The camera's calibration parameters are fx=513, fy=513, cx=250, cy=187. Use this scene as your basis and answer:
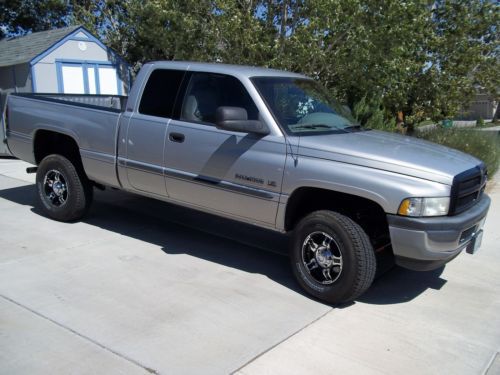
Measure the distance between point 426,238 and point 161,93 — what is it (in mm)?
3035

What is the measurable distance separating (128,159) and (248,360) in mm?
2816

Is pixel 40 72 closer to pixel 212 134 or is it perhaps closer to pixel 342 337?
pixel 212 134

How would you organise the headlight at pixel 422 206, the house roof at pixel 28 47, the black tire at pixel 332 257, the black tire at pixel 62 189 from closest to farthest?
the headlight at pixel 422 206, the black tire at pixel 332 257, the black tire at pixel 62 189, the house roof at pixel 28 47

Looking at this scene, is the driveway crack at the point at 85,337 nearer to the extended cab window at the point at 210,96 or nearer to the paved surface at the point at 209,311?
the paved surface at the point at 209,311

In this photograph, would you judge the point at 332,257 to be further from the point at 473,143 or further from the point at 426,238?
the point at 473,143

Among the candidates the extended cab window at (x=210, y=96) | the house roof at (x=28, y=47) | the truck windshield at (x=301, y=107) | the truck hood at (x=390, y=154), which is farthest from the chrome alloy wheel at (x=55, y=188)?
the house roof at (x=28, y=47)

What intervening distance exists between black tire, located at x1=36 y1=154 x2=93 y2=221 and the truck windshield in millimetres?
2596

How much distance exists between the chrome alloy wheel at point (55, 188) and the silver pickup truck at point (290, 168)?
16 centimetres

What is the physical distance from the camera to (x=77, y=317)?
152 inches

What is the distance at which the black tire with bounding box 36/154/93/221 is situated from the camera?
607 cm

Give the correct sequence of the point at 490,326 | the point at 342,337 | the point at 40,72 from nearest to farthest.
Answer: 1. the point at 342,337
2. the point at 490,326
3. the point at 40,72

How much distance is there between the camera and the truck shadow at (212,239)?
4.94 metres

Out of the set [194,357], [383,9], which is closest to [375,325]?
[194,357]

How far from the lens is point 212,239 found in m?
6.01
